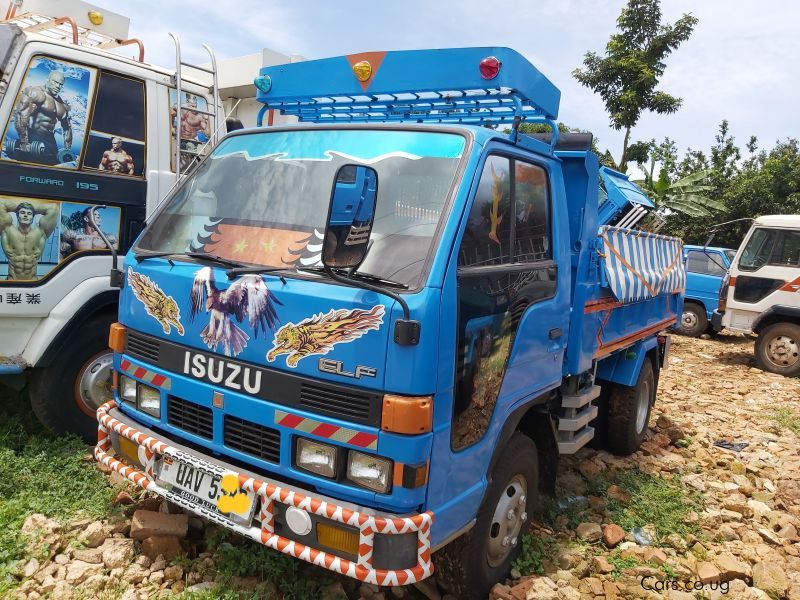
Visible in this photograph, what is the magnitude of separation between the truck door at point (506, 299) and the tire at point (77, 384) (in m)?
2.72

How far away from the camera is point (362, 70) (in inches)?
134

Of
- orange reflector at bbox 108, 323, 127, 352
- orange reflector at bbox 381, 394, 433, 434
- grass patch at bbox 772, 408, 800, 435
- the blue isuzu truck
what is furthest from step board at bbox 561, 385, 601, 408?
grass patch at bbox 772, 408, 800, 435

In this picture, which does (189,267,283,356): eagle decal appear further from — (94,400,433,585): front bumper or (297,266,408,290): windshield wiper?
(94,400,433,585): front bumper

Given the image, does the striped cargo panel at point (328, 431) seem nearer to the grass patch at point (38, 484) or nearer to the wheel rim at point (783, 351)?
the grass patch at point (38, 484)

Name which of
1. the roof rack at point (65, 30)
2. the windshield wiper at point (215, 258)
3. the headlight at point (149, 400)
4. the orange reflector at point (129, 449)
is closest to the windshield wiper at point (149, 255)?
the windshield wiper at point (215, 258)

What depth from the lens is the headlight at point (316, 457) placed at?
2314mm

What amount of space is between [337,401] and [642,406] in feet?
12.6

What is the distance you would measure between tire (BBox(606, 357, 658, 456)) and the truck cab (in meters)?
7.97

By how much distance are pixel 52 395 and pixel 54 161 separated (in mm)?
1443

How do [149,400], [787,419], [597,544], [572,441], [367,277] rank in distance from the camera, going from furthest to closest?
[787,419] < [572,441] < [597,544] < [149,400] < [367,277]

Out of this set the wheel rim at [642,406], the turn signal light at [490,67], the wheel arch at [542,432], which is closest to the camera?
the turn signal light at [490,67]

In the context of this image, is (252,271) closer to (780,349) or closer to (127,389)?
(127,389)

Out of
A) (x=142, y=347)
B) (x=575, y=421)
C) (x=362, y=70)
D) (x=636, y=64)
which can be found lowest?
(x=575, y=421)

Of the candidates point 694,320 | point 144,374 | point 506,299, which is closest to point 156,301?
point 144,374
